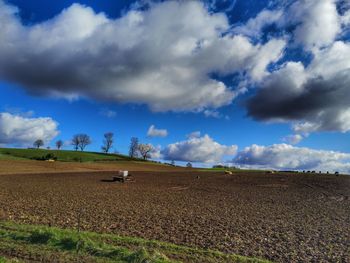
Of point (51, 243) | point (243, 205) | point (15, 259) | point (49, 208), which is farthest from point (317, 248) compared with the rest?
point (49, 208)

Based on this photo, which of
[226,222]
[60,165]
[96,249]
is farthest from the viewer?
[60,165]

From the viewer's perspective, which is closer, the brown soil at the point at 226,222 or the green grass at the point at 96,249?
the green grass at the point at 96,249

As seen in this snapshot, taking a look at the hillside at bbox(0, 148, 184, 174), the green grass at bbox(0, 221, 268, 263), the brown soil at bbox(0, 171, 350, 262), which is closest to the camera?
the green grass at bbox(0, 221, 268, 263)

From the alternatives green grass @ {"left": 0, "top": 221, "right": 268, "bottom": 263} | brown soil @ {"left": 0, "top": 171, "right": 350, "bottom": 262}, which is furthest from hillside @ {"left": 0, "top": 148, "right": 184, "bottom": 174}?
green grass @ {"left": 0, "top": 221, "right": 268, "bottom": 263}

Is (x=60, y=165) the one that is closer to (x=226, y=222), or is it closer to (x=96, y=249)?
(x=226, y=222)

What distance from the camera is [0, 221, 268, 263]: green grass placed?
32.8ft

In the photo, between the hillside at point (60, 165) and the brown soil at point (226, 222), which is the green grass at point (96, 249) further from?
the hillside at point (60, 165)

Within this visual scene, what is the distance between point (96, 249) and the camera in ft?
34.8

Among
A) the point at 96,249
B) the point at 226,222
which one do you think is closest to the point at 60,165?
the point at 226,222

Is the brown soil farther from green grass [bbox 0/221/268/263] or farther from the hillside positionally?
the hillside

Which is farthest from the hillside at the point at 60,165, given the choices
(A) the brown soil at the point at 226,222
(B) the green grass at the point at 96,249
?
(B) the green grass at the point at 96,249

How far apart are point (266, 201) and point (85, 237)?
18148mm

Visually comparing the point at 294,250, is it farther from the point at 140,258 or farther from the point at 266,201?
the point at 266,201

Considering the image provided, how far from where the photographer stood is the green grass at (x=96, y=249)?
10.0 m
